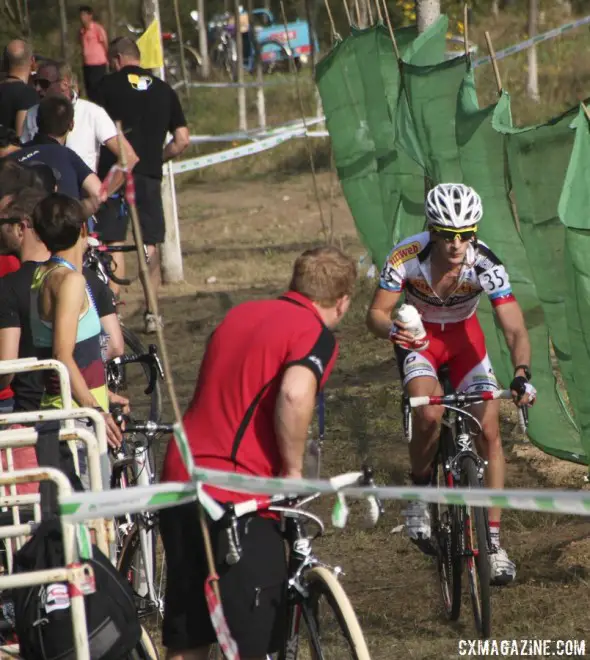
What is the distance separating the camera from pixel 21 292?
202 inches

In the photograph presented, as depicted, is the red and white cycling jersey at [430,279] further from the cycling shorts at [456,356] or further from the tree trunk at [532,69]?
the tree trunk at [532,69]

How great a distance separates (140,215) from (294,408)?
6.57 m

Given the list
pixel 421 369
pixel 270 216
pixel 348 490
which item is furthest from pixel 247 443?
pixel 270 216

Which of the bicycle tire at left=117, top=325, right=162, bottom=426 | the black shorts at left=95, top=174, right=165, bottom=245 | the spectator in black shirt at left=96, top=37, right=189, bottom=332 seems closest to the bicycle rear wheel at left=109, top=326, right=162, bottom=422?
the bicycle tire at left=117, top=325, right=162, bottom=426

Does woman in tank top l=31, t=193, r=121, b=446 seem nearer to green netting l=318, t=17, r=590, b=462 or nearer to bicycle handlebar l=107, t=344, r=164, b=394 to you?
bicycle handlebar l=107, t=344, r=164, b=394

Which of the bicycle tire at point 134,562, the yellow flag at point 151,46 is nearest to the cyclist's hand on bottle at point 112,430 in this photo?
the bicycle tire at point 134,562

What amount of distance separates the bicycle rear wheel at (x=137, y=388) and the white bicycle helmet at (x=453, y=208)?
6.46 feet

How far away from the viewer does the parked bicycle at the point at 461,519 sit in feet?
16.7

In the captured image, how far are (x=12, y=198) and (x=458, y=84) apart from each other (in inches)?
115

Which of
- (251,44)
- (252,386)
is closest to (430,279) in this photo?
(252,386)

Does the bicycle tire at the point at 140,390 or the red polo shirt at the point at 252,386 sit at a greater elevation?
the red polo shirt at the point at 252,386

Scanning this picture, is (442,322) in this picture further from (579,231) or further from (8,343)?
(8,343)

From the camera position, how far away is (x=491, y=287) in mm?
5547

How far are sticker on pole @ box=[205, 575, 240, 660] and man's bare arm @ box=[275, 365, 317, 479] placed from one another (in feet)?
1.39
